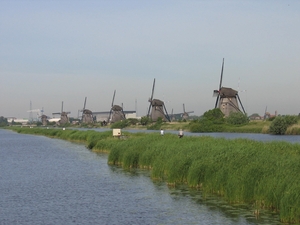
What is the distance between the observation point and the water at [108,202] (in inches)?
603

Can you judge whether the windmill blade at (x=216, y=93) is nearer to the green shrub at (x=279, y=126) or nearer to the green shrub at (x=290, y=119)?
the green shrub at (x=290, y=119)

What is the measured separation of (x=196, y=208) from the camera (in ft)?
54.2

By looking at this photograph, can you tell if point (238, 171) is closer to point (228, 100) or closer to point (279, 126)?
point (279, 126)

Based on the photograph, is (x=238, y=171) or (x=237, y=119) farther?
(x=237, y=119)

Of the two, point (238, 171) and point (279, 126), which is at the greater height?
point (279, 126)

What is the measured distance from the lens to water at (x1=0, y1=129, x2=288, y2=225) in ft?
50.2

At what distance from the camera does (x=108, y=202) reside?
1845 cm

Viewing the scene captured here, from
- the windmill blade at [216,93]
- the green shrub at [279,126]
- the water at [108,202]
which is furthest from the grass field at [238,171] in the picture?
the windmill blade at [216,93]

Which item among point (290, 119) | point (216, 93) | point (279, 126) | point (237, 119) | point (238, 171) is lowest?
point (238, 171)

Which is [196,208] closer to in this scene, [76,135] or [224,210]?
[224,210]

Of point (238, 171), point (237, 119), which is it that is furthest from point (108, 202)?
point (237, 119)

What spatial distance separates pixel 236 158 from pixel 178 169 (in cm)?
319

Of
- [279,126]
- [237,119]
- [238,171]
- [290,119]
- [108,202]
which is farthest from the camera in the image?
[237,119]

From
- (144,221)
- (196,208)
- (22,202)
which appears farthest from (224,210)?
(22,202)
